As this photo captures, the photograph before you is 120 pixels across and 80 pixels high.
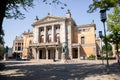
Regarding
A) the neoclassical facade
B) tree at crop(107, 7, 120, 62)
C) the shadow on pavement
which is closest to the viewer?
the shadow on pavement

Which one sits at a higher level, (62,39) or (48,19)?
(48,19)

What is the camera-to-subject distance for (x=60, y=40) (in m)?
54.0

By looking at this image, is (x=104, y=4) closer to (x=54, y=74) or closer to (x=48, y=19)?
(x=54, y=74)

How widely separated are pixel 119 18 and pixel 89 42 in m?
24.7

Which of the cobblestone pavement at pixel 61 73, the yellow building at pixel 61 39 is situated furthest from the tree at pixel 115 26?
the yellow building at pixel 61 39

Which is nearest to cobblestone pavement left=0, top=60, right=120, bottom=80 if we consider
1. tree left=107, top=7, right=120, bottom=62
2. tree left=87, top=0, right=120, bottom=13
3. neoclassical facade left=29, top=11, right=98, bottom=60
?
tree left=87, top=0, right=120, bottom=13

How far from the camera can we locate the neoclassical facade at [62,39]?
169 feet

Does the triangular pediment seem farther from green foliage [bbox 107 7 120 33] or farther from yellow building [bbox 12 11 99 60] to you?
green foliage [bbox 107 7 120 33]

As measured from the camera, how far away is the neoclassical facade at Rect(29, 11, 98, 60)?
51.6m

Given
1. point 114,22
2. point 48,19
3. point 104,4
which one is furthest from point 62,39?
point 104,4

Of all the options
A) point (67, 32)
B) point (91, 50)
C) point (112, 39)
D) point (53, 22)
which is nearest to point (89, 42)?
point (91, 50)

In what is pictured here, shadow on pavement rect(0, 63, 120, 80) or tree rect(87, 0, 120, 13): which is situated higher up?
tree rect(87, 0, 120, 13)

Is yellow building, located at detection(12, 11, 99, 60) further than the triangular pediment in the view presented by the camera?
No

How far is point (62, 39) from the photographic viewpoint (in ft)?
176
